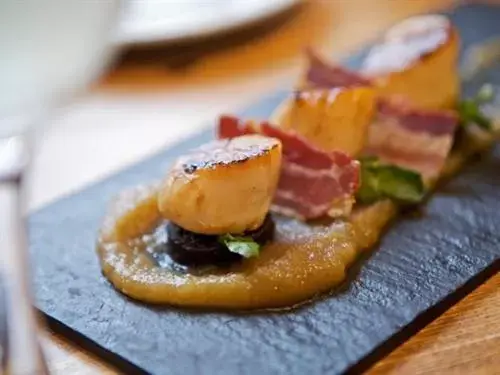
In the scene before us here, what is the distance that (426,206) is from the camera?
160cm

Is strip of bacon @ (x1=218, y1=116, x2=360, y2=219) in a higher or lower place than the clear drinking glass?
lower

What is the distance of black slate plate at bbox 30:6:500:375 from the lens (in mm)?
1216

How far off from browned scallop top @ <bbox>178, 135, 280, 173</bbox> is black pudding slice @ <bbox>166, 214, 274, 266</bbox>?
102 millimetres

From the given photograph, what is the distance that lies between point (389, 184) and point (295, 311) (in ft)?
1.21

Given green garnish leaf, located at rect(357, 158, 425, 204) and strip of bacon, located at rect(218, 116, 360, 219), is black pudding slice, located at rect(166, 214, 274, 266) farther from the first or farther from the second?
green garnish leaf, located at rect(357, 158, 425, 204)

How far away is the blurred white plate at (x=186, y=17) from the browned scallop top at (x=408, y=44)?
23.1 inches

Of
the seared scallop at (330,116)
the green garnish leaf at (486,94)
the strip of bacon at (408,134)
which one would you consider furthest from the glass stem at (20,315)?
the green garnish leaf at (486,94)

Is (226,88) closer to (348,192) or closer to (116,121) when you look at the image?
(116,121)

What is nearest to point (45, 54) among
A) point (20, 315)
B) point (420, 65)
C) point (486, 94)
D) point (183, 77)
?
point (20, 315)

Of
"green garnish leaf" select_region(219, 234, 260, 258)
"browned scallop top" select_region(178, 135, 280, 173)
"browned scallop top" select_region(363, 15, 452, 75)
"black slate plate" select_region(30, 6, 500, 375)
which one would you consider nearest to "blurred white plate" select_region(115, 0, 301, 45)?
"browned scallop top" select_region(363, 15, 452, 75)

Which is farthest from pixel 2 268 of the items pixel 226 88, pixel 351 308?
pixel 226 88

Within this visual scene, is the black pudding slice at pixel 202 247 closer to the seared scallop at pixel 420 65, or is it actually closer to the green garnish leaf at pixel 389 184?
the green garnish leaf at pixel 389 184

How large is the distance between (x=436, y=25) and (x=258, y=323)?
90cm

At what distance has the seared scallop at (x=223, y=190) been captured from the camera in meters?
1.39
